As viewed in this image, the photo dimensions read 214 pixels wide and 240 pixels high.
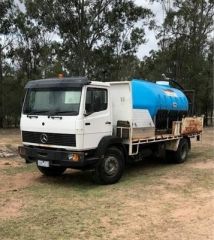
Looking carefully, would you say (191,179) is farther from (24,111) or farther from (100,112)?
(24,111)

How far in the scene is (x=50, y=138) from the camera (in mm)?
9930

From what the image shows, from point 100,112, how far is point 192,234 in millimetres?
4431

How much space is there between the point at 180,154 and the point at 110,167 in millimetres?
4481

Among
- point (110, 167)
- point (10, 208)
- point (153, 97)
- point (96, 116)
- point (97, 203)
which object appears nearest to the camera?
point (10, 208)

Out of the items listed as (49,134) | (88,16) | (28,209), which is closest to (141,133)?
(49,134)

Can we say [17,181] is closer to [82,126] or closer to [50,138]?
[50,138]

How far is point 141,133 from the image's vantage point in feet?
38.0

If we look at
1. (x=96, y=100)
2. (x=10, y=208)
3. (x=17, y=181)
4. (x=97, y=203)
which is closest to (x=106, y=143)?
(x=96, y=100)

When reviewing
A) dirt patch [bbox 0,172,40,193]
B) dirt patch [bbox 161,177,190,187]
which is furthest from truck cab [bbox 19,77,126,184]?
dirt patch [bbox 161,177,190,187]

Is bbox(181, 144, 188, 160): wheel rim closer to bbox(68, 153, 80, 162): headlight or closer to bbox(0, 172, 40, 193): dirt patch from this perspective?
bbox(0, 172, 40, 193): dirt patch

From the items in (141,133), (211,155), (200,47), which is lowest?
(211,155)

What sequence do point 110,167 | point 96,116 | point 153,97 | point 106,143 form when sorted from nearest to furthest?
point 96,116 → point 106,143 → point 110,167 → point 153,97

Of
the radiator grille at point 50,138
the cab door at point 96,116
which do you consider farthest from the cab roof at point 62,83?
the radiator grille at point 50,138

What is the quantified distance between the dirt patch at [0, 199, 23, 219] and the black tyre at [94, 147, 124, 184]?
7.53 feet
